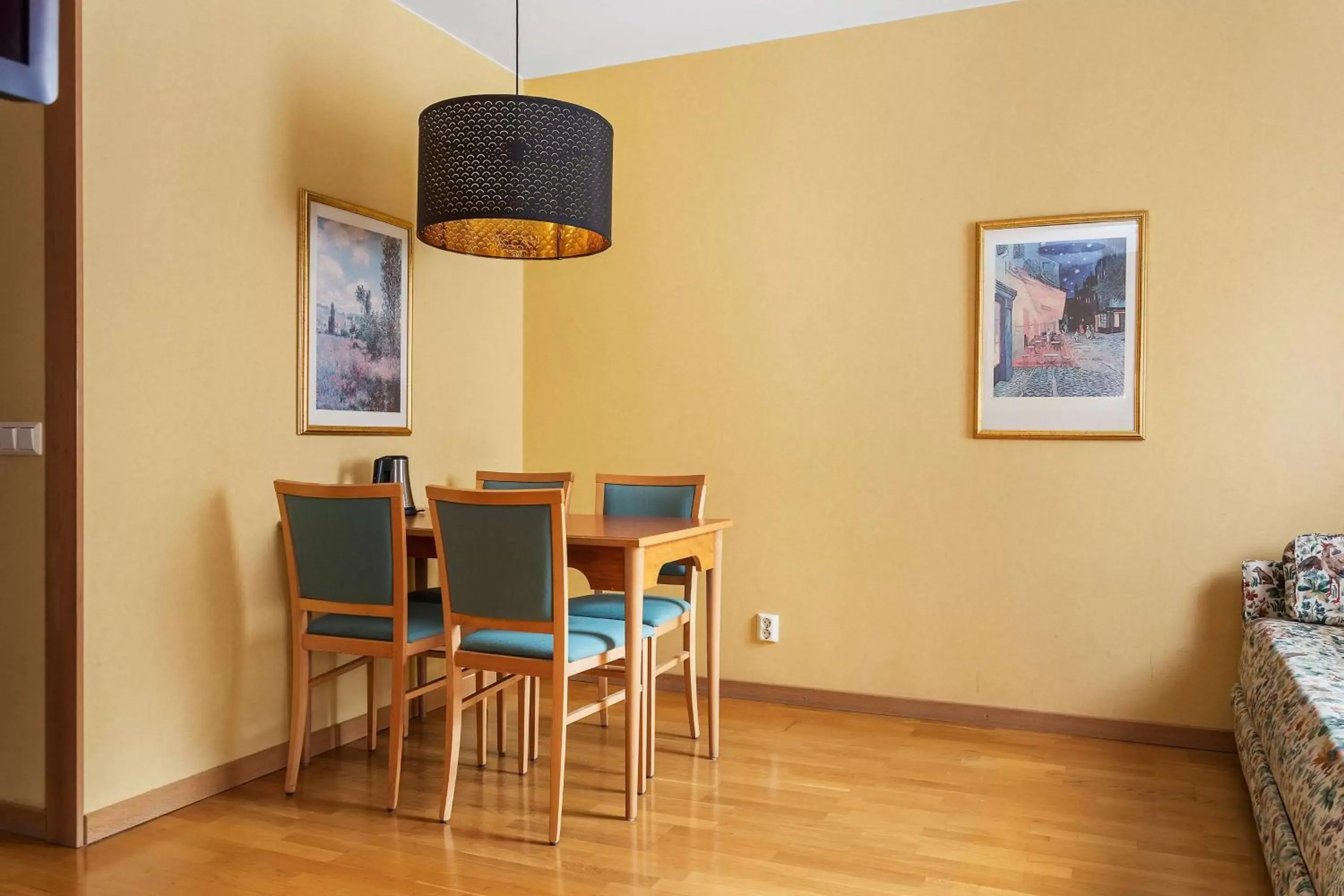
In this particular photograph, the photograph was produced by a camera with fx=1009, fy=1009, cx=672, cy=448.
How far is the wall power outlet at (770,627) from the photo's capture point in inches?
163

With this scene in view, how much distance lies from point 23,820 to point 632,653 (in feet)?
5.46

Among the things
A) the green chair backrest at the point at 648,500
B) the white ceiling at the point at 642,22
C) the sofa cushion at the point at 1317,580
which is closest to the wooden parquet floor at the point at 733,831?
the sofa cushion at the point at 1317,580

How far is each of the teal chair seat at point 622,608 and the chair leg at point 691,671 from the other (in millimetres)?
59

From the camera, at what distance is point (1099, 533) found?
3.64 meters

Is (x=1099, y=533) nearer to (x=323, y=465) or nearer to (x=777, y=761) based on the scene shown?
(x=777, y=761)

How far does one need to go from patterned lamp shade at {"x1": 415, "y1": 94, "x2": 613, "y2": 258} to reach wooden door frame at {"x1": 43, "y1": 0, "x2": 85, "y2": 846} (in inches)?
35.0

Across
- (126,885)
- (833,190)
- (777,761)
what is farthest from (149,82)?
(777,761)

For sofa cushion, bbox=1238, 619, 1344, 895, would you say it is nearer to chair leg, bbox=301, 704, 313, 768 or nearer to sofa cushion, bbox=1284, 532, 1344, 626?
sofa cushion, bbox=1284, 532, 1344, 626

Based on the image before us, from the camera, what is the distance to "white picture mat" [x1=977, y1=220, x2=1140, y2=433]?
3588mm

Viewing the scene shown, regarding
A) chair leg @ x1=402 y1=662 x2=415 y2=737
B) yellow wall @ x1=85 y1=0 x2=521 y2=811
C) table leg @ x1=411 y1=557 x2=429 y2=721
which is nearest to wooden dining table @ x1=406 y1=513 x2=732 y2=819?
table leg @ x1=411 y1=557 x2=429 y2=721

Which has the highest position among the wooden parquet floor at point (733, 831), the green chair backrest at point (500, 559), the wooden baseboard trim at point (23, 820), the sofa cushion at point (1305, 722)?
the green chair backrest at point (500, 559)

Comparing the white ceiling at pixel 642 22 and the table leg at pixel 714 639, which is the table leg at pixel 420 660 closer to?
the table leg at pixel 714 639

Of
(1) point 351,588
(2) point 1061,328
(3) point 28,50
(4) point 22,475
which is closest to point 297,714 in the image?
(1) point 351,588

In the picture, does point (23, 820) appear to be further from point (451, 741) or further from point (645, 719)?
point (645, 719)
